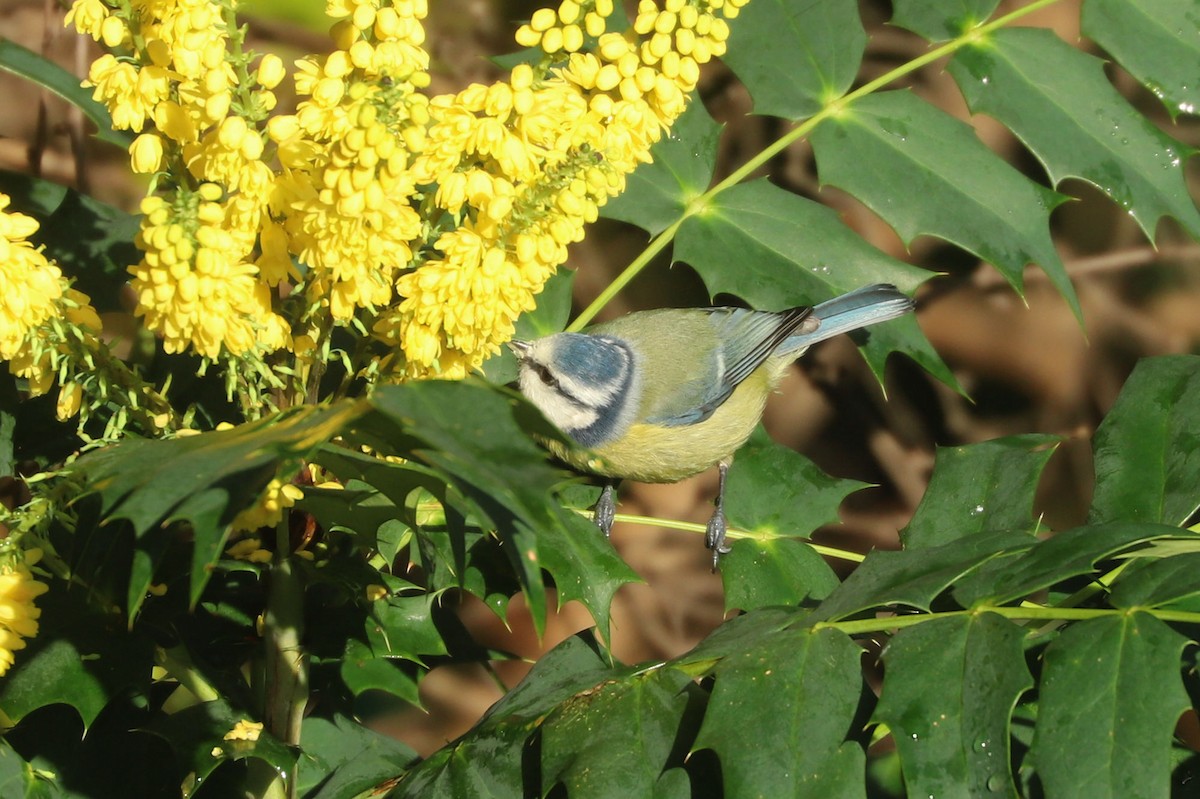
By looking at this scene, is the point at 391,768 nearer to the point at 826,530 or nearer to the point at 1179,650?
the point at 1179,650

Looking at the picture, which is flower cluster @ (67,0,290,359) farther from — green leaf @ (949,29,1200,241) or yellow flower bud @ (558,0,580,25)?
green leaf @ (949,29,1200,241)

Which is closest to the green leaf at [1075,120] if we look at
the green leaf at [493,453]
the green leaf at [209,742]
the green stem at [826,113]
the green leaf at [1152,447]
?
the green stem at [826,113]

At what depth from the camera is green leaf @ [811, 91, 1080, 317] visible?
1.15 metres

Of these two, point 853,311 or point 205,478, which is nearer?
point 205,478

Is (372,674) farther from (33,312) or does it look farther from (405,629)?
(33,312)

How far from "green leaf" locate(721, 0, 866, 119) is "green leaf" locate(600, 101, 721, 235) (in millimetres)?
79

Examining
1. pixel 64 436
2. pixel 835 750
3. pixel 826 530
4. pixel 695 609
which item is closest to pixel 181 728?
pixel 64 436

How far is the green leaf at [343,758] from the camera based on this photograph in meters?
0.99

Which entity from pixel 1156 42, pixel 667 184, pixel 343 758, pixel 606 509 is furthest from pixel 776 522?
pixel 1156 42

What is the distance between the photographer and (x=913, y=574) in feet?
2.81

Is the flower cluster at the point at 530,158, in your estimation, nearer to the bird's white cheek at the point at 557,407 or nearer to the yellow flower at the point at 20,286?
the yellow flower at the point at 20,286

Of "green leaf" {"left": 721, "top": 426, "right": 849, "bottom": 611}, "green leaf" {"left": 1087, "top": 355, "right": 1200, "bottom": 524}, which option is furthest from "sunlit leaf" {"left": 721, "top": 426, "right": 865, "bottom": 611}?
"green leaf" {"left": 1087, "top": 355, "right": 1200, "bottom": 524}

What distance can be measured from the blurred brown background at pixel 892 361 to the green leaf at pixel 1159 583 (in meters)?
1.13

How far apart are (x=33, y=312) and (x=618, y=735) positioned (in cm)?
46
